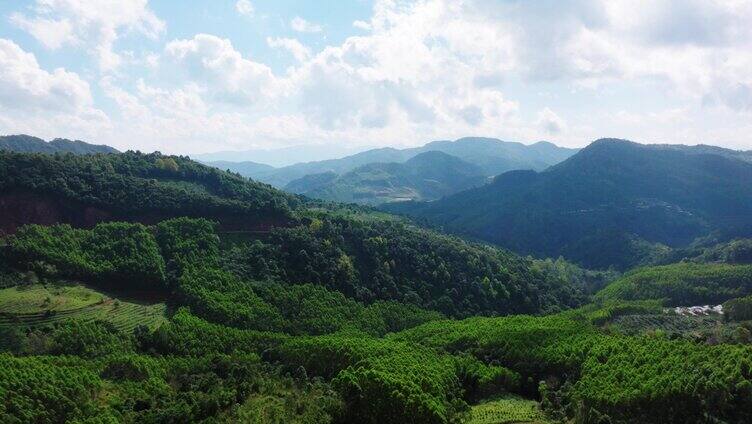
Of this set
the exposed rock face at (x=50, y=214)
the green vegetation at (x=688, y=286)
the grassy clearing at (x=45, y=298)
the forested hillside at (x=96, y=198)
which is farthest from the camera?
the green vegetation at (x=688, y=286)

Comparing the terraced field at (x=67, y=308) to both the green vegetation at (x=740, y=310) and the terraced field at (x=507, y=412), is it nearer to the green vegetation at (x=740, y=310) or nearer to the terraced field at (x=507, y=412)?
the terraced field at (x=507, y=412)

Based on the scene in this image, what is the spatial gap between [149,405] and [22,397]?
11.8 meters

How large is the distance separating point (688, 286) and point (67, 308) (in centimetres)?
15235

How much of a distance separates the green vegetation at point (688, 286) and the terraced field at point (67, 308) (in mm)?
130768

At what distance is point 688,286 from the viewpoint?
152 m

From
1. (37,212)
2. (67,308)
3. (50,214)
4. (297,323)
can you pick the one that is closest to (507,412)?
(297,323)

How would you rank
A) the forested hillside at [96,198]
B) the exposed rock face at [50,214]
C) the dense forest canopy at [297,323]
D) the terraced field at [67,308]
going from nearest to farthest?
the dense forest canopy at [297,323] → the terraced field at [67,308] → the exposed rock face at [50,214] → the forested hillside at [96,198]

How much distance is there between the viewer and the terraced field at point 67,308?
256 ft

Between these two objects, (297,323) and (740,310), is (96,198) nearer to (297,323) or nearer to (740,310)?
(297,323)

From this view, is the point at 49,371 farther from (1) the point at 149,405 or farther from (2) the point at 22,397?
(1) the point at 149,405

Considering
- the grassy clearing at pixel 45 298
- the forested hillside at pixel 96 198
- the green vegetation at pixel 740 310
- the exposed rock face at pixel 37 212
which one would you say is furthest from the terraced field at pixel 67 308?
the green vegetation at pixel 740 310

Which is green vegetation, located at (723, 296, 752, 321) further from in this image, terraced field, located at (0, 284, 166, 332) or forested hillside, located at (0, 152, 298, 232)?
terraced field, located at (0, 284, 166, 332)

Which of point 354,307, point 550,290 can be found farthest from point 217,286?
point 550,290

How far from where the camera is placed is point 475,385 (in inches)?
2638
